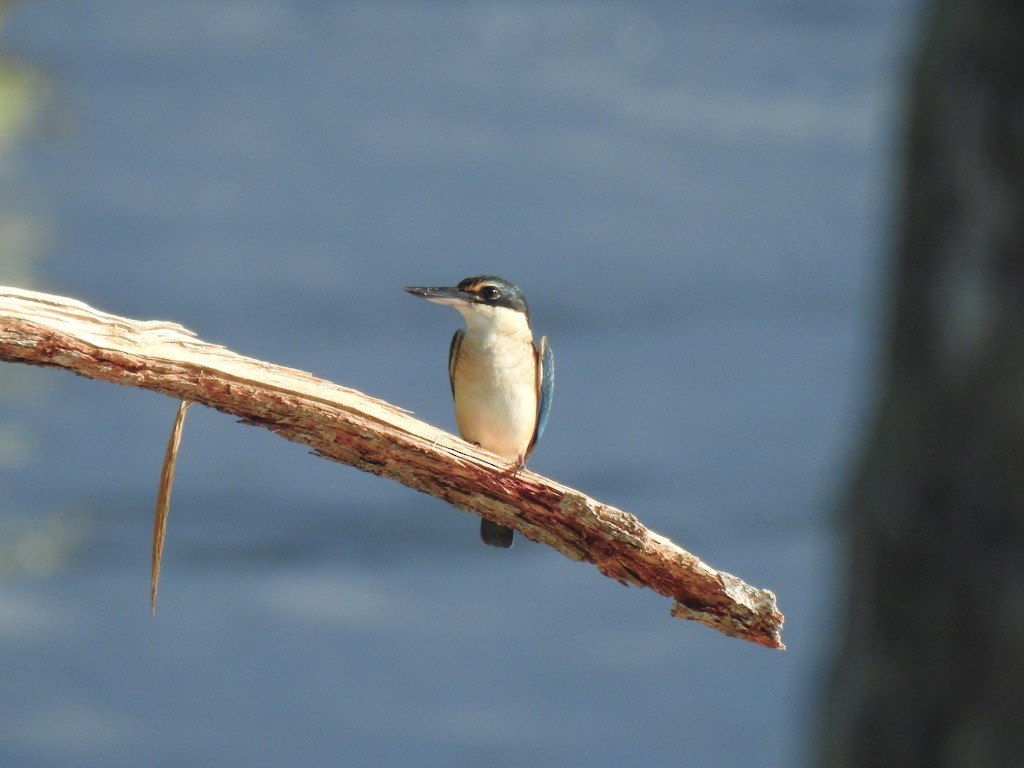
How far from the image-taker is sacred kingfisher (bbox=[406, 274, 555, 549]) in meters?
4.19

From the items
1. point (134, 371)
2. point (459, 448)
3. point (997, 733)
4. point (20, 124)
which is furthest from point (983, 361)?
point (20, 124)

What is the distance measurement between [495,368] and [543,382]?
0.98 ft

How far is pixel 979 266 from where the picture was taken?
1862mm

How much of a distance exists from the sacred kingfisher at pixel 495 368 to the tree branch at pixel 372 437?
1153 mm

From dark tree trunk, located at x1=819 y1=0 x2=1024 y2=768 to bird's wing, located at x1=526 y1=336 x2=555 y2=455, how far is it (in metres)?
2.48

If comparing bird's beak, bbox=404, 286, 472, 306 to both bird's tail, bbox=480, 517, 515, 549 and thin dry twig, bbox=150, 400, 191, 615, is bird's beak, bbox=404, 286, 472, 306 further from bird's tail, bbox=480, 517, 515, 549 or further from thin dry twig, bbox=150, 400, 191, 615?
thin dry twig, bbox=150, 400, 191, 615

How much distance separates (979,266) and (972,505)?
330mm

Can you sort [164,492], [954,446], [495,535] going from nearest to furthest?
[954,446] → [164,492] → [495,535]

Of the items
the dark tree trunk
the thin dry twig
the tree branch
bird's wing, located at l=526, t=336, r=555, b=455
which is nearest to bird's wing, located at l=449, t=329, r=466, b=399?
bird's wing, located at l=526, t=336, r=555, b=455

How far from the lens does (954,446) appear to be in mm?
1860

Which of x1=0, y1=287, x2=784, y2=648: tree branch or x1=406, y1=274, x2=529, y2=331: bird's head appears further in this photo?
x1=406, y1=274, x2=529, y2=331: bird's head

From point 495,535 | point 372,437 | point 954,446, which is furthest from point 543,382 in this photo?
point 954,446

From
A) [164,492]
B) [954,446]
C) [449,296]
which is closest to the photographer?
[954,446]

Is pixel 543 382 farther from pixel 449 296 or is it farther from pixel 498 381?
pixel 449 296
